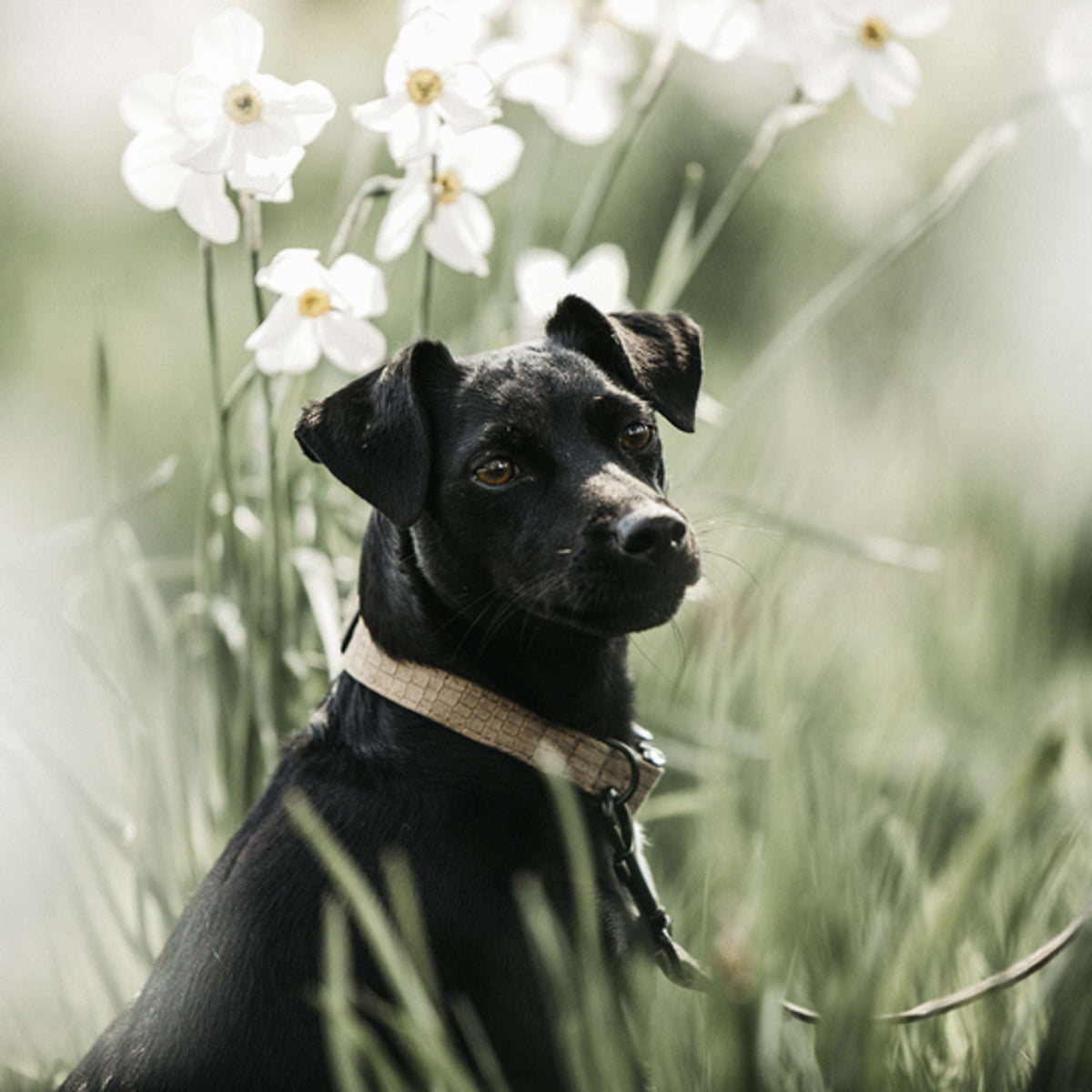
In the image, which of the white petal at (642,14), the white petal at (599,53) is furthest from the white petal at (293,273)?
the white petal at (599,53)

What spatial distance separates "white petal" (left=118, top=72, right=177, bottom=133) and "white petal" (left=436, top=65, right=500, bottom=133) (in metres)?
0.49

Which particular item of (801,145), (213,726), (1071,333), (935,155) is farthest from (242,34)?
(801,145)

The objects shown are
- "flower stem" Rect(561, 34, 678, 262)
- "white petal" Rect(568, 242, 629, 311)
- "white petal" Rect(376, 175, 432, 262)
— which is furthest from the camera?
"white petal" Rect(568, 242, 629, 311)

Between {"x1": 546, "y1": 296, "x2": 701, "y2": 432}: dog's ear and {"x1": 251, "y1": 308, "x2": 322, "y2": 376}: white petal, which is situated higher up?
{"x1": 546, "y1": 296, "x2": 701, "y2": 432}: dog's ear

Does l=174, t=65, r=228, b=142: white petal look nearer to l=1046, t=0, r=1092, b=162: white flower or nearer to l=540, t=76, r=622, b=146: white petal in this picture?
l=540, t=76, r=622, b=146: white petal

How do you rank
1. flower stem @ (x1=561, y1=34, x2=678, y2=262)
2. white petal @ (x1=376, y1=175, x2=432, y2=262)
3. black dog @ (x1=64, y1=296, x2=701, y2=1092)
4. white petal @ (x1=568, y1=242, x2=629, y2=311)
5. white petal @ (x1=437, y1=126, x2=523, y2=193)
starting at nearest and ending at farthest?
black dog @ (x1=64, y1=296, x2=701, y2=1092) < white petal @ (x1=376, y1=175, x2=432, y2=262) < white petal @ (x1=437, y1=126, x2=523, y2=193) < flower stem @ (x1=561, y1=34, x2=678, y2=262) < white petal @ (x1=568, y1=242, x2=629, y2=311)

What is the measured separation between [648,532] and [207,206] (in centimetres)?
103

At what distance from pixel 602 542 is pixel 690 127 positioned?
595cm

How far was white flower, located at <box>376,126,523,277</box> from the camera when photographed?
93.4 inches

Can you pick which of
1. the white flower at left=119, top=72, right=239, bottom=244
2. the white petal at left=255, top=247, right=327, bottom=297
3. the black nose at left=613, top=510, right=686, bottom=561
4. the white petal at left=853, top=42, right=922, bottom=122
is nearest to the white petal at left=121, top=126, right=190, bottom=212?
the white flower at left=119, top=72, right=239, bottom=244

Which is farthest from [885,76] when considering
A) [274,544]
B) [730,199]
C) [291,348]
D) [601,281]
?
[274,544]

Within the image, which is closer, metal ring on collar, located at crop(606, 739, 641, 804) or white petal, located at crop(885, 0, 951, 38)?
metal ring on collar, located at crop(606, 739, 641, 804)

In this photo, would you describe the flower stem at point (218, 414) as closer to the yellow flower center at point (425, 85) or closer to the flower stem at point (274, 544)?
Result: the flower stem at point (274, 544)

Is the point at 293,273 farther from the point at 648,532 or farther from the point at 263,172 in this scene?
the point at 648,532
